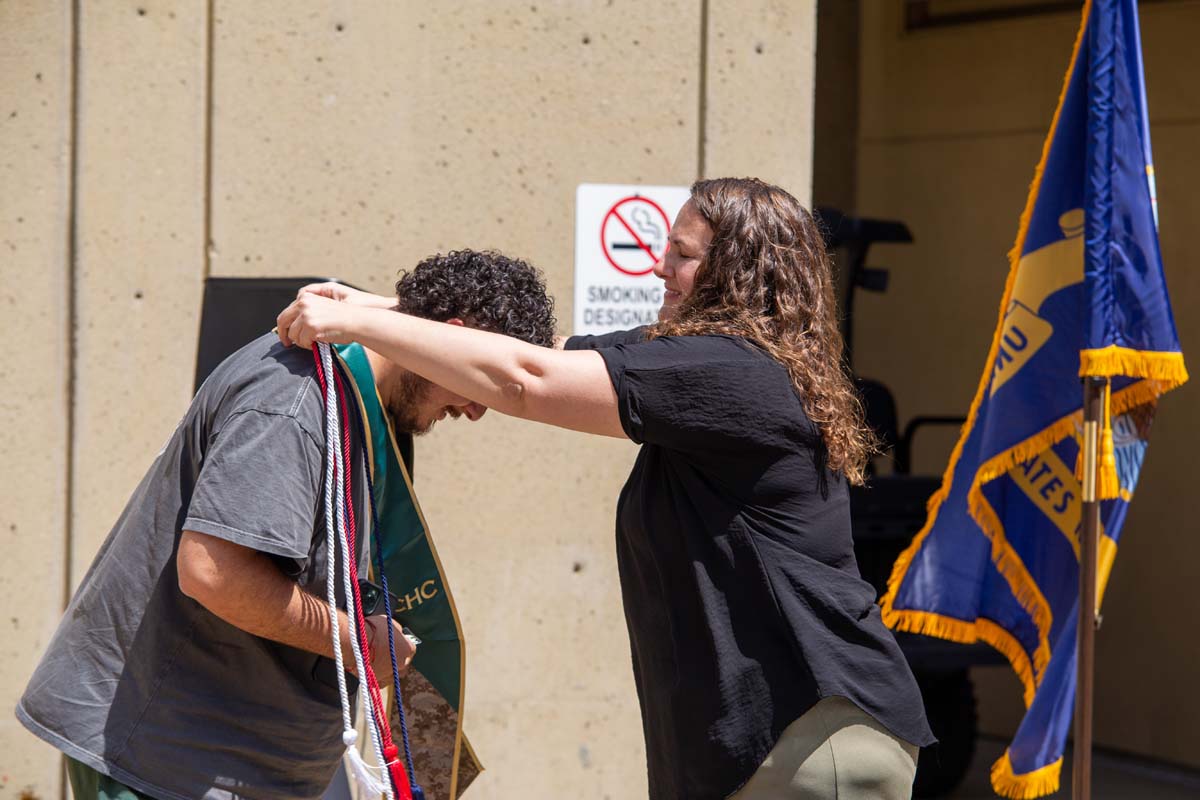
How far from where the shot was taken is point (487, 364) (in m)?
2.14

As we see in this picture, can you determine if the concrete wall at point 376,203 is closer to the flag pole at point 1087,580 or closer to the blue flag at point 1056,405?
the blue flag at point 1056,405

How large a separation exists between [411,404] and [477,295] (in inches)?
8.9

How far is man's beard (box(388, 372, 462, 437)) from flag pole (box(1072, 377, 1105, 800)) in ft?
6.48

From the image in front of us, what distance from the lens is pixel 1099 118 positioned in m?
3.81

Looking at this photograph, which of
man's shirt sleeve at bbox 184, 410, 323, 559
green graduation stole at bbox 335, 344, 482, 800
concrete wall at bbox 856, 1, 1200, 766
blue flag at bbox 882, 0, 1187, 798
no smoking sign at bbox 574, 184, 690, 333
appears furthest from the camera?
concrete wall at bbox 856, 1, 1200, 766

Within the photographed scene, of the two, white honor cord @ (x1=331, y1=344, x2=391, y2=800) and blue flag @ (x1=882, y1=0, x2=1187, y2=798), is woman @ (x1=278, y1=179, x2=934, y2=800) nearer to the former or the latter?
white honor cord @ (x1=331, y1=344, x2=391, y2=800)

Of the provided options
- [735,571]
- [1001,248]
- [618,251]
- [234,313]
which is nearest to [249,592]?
[735,571]

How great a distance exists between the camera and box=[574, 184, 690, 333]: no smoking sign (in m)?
4.32

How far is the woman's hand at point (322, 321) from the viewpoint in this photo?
84.1 inches

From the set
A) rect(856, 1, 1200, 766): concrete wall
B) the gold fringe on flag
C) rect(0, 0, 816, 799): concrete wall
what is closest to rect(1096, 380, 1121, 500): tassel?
the gold fringe on flag

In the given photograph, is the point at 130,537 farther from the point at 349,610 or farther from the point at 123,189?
the point at 123,189

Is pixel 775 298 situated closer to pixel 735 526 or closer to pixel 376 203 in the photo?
pixel 735 526

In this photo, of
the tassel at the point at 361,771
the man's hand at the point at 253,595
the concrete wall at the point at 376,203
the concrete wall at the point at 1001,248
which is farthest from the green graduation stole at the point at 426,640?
the concrete wall at the point at 1001,248

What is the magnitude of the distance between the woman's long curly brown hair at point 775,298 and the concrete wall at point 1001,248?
4.58 metres
